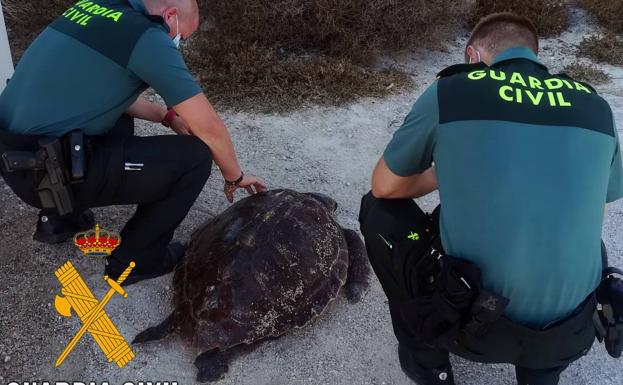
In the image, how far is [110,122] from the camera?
2533 mm

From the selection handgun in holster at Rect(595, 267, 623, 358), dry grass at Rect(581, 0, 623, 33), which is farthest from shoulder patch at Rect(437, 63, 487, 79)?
dry grass at Rect(581, 0, 623, 33)

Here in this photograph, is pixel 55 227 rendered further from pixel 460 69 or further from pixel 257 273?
pixel 460 69

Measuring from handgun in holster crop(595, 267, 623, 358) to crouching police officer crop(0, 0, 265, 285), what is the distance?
5.83 ft

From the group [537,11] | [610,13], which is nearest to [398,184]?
[537,11]

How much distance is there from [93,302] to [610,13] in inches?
256

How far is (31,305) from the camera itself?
2.64 metres

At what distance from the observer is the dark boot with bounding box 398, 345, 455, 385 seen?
232cm

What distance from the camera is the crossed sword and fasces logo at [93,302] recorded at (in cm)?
247

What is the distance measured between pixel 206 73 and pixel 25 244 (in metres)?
2.32

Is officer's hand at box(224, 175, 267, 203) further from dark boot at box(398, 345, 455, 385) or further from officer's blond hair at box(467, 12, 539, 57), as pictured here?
officer's blond hair at box(467, 12, 539, 57)

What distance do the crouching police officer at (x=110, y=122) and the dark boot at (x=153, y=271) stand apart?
3 cm

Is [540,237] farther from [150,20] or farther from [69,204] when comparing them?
[69,204]

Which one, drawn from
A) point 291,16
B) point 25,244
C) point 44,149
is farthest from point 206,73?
point 44,149

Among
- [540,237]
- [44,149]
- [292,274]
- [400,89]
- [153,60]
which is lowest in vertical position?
[400,89]
